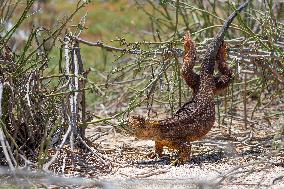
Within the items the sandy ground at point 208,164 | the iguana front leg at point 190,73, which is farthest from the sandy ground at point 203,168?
the iguana front leg at point 190,73

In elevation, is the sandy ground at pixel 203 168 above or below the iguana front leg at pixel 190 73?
below

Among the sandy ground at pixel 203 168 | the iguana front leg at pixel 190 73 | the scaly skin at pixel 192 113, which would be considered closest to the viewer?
the sandy ground at pixel 203 168

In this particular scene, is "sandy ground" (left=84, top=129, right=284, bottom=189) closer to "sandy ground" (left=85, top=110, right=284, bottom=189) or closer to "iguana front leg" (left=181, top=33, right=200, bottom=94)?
"sandy ground" (left=85, top=110, right=284, bottom=189)

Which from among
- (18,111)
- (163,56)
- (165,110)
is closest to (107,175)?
(18,111)

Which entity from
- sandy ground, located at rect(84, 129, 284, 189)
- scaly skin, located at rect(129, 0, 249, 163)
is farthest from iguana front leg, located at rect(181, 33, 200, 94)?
sandy ground, located at rect(84, 129, 284, 189)

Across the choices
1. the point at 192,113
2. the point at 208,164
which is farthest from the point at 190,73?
the point at 208,164

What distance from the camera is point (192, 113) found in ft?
11.1

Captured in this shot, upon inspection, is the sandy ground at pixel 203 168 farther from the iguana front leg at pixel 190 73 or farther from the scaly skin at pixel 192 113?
the iguana front leg at pixel 190 73

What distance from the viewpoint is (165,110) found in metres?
4.88

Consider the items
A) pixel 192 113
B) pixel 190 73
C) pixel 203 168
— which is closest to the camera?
pixel 203 168

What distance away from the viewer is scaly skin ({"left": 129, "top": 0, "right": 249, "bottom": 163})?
332cm

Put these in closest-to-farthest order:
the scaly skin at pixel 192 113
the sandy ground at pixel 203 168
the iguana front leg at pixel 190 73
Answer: the sandy ground at pixel 203 168, the scaly skin at pixel 192 113, the iguana front leg at pixel 190 73

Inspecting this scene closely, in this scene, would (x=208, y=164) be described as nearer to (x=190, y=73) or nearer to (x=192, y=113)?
(x=192, y=113)

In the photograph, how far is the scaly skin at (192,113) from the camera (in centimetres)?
332
